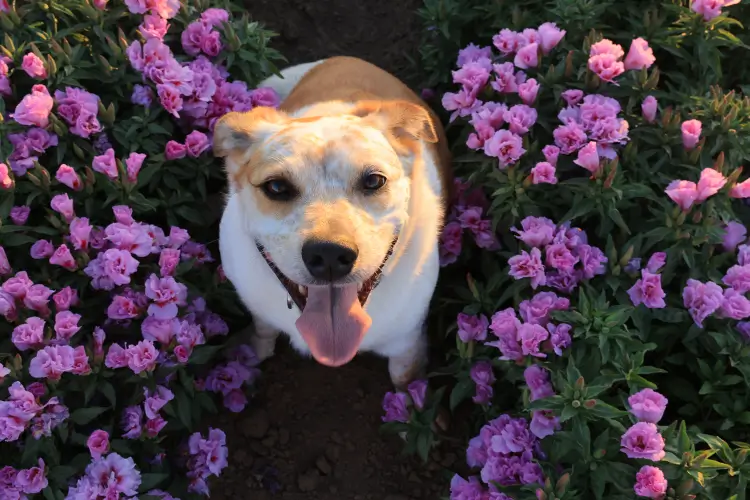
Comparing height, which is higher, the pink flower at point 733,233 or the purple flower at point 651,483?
the pink flower at point 733,233

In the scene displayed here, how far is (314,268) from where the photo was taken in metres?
2.59

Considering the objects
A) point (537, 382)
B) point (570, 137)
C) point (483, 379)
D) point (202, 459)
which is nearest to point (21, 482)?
point (202, 459)

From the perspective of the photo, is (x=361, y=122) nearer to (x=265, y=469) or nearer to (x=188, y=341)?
(x=188, y=341)

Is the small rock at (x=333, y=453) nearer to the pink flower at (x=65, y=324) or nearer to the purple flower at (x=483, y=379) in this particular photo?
the purple flower at (x=483, y=379)

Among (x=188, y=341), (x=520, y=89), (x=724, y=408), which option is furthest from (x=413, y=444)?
(x=520, y=89)

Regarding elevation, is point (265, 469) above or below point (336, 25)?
below

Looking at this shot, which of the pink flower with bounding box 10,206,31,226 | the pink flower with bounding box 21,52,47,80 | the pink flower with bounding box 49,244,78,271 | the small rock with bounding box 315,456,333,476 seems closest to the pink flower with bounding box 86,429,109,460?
the pink flower with bounding box 49,244,78,271

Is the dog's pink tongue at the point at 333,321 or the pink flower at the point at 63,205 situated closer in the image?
the dog's pink tongue at the point at 333,321

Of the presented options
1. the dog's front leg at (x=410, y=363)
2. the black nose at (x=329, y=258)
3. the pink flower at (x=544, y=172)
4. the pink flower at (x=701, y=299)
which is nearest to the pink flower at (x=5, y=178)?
the black nose at (x=329, y=258)

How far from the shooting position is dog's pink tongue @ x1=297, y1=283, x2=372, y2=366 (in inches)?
113

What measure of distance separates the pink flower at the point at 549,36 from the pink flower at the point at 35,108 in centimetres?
258

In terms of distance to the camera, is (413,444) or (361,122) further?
(413,444)

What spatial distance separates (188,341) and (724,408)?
98.7 inches

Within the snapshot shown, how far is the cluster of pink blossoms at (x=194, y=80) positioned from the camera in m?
3.57
